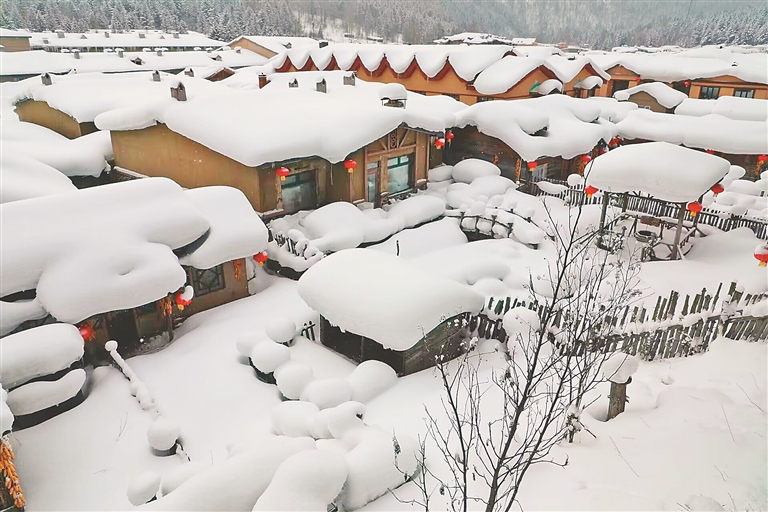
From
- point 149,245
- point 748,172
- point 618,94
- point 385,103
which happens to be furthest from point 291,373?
point 618,94

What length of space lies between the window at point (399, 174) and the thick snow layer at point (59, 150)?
11.9m

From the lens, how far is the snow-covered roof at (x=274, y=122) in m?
15.3

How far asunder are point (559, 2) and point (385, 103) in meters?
200

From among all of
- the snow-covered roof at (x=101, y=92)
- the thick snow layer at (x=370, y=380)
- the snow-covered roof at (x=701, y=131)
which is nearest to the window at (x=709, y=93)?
the snow-covered roof at (x=701, y=131)

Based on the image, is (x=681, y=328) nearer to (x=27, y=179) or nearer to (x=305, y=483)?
(x=305, y=483)

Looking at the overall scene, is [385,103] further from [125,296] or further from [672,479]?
[672,479]

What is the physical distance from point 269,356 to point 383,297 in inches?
101

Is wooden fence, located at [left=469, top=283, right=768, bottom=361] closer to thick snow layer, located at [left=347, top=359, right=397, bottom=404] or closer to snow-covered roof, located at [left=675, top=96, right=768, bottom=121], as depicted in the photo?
thick snow layer, located at [left=347, top=359, right=397, bottom=404]

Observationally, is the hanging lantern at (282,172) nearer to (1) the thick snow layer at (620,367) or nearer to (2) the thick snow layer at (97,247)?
(2) the thick snow layer at (97,247)

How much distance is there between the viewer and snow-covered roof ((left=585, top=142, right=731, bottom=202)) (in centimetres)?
1424

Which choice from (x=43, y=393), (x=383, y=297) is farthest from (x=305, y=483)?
(x=43, y=393)

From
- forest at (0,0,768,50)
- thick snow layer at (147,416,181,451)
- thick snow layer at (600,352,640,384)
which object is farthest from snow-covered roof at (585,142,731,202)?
forest at (0,0,768,50)

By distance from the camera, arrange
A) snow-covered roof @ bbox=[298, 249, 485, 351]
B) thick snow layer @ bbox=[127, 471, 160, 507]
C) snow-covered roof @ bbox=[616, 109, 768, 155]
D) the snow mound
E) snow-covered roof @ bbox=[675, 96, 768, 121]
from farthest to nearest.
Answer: snow-covered roof @ bbox=[675, 96, 768, 121] < snow-covered roof @ bbox=[616, 109, 768, 155] < the snow mound < snow-covered roof @ bbox=[298, 249, 485, 351] < thick snow layer @ bbox=[127, 471, 160, 507]

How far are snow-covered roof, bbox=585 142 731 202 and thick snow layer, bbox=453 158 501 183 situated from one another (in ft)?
22.1
